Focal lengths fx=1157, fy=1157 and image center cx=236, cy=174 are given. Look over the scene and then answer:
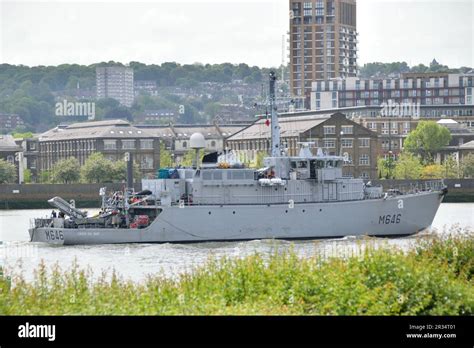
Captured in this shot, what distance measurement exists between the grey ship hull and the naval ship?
0.04 m

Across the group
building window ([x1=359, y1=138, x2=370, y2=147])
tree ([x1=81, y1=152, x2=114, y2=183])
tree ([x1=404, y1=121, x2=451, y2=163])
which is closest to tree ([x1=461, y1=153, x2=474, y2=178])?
tree ([x1=404, y1=121, x2=451, y2=163])

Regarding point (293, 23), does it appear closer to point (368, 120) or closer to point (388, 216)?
point (368, 120)

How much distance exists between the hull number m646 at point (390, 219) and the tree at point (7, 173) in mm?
44290

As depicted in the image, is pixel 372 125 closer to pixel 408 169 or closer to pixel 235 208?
pixel 408 169

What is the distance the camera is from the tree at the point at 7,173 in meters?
89.4

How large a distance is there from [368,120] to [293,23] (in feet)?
64.8

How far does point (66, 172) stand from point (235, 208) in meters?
46.4

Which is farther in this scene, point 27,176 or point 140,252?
point 27,176

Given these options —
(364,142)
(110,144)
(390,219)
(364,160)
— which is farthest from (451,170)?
(390,219)

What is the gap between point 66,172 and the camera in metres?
93.5

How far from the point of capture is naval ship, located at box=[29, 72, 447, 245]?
1932 inches

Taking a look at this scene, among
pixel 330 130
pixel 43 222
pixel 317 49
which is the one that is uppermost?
pixel 317 49

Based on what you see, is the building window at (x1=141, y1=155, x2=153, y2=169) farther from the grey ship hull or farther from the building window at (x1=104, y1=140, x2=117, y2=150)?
the grey ship hull
